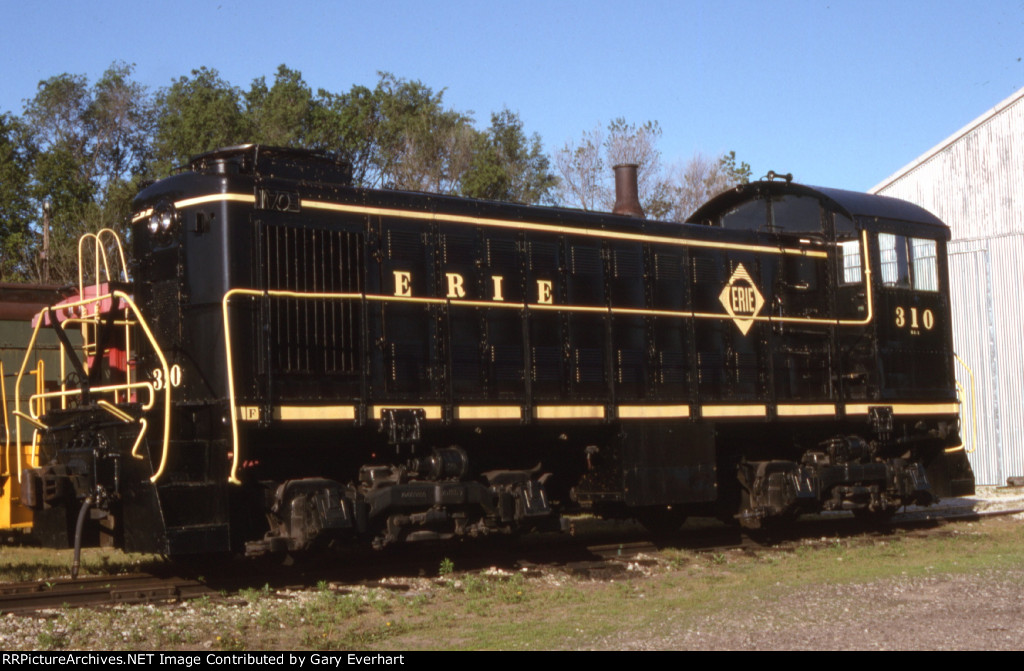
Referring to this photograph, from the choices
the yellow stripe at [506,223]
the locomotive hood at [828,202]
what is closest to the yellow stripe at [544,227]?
the yellow stripe at [506,223]

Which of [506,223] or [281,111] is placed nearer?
[506,223]

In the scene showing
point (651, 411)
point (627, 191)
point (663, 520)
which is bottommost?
point (663, 520)

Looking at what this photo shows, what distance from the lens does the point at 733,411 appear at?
41.7 ft

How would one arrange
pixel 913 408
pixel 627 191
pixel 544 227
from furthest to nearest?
pixel 913 408, pixel 627 191, pixel 544 227

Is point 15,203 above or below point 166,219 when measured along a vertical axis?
above

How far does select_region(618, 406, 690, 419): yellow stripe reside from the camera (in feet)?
38.7

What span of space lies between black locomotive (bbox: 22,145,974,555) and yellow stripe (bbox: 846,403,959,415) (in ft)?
0.12

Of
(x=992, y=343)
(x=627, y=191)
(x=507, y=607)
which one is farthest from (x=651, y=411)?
(x=992, y=343)

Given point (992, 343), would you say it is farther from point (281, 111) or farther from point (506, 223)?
point (281, 111)

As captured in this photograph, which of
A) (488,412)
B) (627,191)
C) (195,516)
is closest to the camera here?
(195,516)

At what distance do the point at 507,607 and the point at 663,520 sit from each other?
5.19 metres

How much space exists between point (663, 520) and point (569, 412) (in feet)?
10.4

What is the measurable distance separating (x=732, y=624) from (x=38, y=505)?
5.89m

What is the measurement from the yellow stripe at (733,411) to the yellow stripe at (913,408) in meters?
1.37
